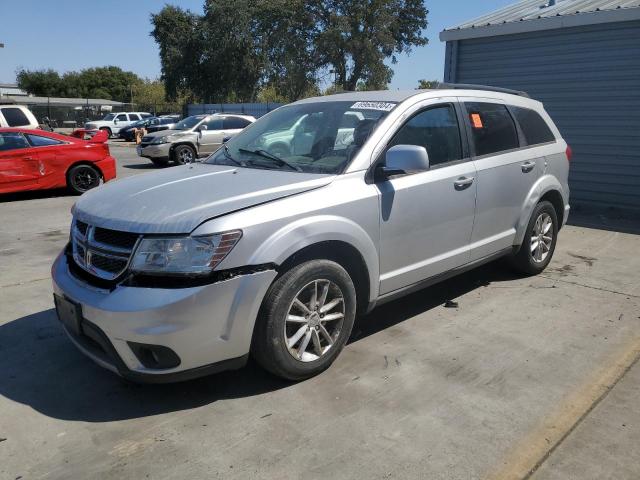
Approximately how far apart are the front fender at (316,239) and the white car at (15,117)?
42.5 ft

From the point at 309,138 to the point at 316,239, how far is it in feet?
3.59

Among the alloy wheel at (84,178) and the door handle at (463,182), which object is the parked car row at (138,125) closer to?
the alloy wheel at (84,178)

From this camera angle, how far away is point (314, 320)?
3.40 m

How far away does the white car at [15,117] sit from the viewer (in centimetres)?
1368

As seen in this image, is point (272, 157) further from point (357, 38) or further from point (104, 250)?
point (357, 38)

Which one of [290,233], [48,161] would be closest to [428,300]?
[290,233]

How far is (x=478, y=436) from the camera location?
288 centimetres

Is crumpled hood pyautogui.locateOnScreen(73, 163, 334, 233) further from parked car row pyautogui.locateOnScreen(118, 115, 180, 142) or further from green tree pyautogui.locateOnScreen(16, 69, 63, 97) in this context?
green tree pyautogui.locateOnScreen(16, 69, 63, 97)

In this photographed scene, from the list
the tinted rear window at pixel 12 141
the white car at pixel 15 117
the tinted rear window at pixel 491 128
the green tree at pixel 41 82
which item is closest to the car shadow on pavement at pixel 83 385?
the tinted rear window at pixel 491 128

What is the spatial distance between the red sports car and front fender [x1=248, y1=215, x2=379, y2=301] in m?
9.08

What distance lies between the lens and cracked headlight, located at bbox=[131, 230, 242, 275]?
290cm

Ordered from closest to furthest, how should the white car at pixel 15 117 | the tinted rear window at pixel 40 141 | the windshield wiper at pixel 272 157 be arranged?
the windshield wiper at pixel 272 157
the tinted rear window at pixel 40 141
the white car at pixel 15 117

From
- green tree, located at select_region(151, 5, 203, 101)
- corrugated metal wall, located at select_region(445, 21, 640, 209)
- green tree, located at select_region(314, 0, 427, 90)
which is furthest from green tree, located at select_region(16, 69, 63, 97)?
corrugated metal wall, located at select_region(445, 21, 640, 209)

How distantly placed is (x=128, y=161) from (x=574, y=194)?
15.3m
